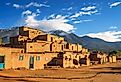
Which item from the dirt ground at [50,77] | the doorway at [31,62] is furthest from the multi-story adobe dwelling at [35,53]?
the dirt ground at [50,77]

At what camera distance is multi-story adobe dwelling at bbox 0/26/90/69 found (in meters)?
43.3

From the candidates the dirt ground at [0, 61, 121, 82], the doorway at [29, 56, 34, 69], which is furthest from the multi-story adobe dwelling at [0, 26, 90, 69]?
the dirt ground at [0, 61, 121, 82]

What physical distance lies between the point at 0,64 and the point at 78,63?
80.9 ft

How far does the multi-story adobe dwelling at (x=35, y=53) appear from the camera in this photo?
142 ft

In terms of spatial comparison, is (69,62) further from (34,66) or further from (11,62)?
(11,62)

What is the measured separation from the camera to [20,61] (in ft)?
147

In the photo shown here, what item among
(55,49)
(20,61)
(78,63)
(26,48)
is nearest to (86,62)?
(78,63)

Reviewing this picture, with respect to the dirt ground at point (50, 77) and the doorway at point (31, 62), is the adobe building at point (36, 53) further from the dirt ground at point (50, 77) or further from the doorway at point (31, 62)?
the dirt ground at point (50, 77)

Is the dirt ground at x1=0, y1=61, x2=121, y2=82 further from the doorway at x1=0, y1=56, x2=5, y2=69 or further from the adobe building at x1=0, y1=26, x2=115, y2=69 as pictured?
the adobe building at x1=0, y1=26, x2=115, y2=69

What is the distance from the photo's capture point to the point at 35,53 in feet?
161

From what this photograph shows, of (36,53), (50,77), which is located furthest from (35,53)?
(50,77)

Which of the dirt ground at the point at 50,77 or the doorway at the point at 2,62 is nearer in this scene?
the dirt ground at the point at 50,77

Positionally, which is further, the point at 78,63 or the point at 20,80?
the point at 78,63

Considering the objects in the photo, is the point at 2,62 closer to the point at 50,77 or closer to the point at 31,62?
the point at 31,62
